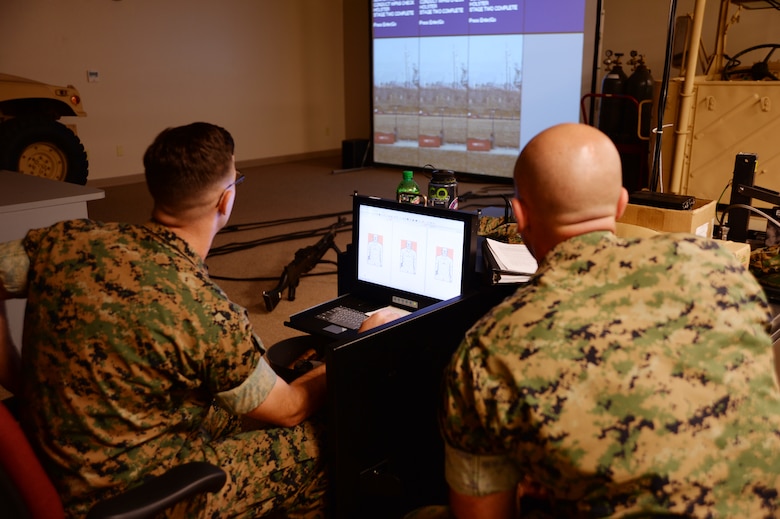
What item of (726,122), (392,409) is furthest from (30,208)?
(726,122)

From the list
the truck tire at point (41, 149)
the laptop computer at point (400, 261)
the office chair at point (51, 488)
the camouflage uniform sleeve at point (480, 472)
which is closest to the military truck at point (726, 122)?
the laptop computer at point (400, 261)

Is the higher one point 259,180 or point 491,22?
point 491,22

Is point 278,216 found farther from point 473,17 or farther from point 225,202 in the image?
point 225,202

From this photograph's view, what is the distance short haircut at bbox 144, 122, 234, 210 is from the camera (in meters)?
1.26

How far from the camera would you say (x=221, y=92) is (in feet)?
24.6

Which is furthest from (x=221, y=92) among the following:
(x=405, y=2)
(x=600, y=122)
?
(x=600, y=122)

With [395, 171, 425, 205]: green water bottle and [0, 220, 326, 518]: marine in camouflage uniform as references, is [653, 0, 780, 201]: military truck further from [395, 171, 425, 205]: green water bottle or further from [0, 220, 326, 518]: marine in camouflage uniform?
[0, 220, 326, 518]: marine in camouflage uniform

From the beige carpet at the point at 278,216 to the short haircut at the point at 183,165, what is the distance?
6.06ft

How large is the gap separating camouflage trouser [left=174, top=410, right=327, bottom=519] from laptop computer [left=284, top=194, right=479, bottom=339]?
372 millimetres

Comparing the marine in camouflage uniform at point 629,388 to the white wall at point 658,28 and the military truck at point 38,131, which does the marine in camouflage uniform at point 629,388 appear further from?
the white wall at point 658,28

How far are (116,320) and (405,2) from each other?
653 cm

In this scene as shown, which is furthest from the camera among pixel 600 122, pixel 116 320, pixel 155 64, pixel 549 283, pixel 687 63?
pixel 155 64

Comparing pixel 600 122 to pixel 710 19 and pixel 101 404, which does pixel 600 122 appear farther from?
pixel 101 404

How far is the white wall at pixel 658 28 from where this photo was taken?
18.3 feet
